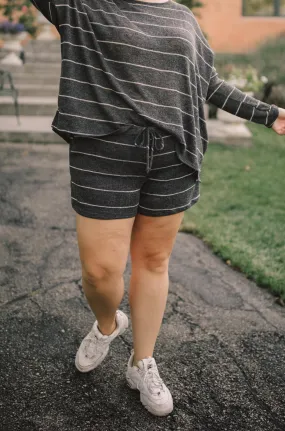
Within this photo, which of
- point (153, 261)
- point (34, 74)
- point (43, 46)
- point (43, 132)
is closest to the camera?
point (153, 261)

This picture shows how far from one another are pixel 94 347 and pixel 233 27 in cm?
1072

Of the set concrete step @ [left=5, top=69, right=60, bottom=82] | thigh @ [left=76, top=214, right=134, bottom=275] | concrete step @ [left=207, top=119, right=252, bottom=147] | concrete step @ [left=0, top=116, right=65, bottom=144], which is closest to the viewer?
thigh @ [left=76, top=214, right=134, bottom=275]

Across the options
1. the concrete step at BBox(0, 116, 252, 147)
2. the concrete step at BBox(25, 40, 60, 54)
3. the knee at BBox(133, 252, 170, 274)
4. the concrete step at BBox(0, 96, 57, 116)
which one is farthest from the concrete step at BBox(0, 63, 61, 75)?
the knee at BBox(133, 252, 170, 274)

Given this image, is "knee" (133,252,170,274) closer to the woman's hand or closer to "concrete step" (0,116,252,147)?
the woman's hand

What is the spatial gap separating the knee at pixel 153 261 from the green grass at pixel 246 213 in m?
1.33

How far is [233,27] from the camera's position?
38.2 ft

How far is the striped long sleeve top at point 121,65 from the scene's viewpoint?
168 cm

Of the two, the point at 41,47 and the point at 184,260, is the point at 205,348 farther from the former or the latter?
the point at 41,47

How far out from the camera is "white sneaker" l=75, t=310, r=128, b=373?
218 cm

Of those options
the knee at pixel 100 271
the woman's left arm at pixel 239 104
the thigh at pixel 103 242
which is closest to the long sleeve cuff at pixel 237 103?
the woman's left arm at pixel 239 104

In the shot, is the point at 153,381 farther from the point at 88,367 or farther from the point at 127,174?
the point at 127,174

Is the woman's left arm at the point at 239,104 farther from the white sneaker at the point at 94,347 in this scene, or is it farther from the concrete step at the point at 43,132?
the concrete step at the point at 43,132

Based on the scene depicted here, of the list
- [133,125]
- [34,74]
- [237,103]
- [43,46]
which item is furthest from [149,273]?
[43,46]

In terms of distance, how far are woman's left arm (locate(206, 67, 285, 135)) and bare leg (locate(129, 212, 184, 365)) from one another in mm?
457
